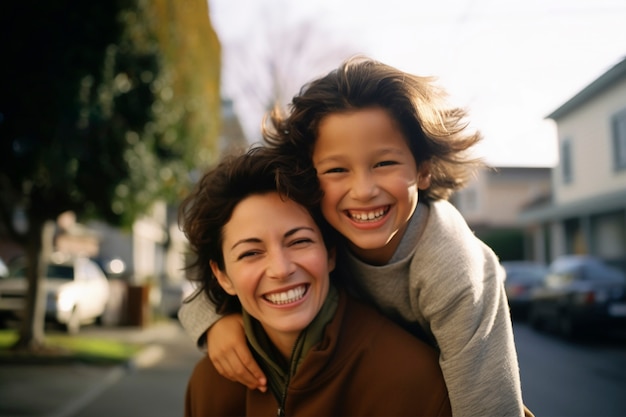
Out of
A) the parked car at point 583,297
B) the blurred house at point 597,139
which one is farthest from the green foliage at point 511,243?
the blurred house at point 597,139

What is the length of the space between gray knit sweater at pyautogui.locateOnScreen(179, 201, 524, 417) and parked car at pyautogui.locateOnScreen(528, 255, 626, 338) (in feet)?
34.7

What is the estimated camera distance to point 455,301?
2010 millimetres

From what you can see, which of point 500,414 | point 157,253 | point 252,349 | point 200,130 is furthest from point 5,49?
point 157,253

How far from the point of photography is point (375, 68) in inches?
84.3

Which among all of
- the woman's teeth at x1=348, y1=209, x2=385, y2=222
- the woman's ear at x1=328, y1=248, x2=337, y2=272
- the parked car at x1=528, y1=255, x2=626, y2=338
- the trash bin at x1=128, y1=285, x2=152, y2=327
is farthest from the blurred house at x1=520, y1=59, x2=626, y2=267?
the trash bin at x1=128, y1=285, x2=152, y2=327

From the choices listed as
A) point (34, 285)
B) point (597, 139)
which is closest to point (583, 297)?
point (34, 285)

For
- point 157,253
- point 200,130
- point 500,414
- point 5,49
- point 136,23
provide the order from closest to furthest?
point 500,414 → point 5,49 → point 136,23 → point 200,130 → point 157,253

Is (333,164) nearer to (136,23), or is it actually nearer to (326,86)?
(326,86)

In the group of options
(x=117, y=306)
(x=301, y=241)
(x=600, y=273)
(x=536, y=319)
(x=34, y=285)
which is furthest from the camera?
(x=117, y=306)

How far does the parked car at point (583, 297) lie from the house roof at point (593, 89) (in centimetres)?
1009

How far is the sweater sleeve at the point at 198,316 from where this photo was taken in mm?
2551

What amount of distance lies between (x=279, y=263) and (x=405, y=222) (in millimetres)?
450

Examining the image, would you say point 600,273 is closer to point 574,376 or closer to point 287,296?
point 574,376

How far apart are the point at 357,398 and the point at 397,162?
786 mm
